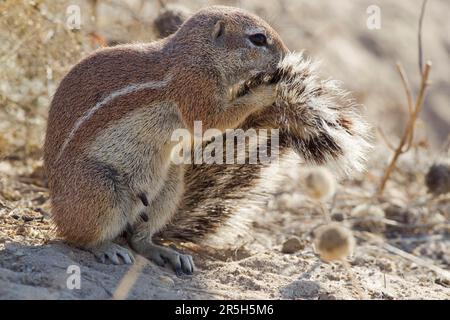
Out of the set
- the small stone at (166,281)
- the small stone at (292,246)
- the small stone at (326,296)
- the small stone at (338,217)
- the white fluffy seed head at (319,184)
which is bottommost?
the small stone at (338,217)

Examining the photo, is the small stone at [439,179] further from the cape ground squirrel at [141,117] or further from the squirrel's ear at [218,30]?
the squirrel's ear at [218,30]

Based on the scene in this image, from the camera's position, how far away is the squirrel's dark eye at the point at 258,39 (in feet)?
14.7

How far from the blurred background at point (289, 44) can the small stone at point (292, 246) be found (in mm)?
1529

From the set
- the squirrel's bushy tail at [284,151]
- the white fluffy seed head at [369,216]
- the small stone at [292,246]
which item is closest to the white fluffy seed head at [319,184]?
the squirrel's bushy tail at [284,151]

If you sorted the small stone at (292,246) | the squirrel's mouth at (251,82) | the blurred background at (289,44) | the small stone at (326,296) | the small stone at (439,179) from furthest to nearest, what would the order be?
the small stone at (439,179) < the blurred background at (289,44) < the small stone at (292,246) < the squirrel's mouth at (251,82) < the small stone at (326,296)

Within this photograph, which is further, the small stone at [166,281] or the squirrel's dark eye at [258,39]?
the squirrel's dark eye at [258,39]

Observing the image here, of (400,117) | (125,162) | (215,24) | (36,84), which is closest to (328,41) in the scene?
(400,117)

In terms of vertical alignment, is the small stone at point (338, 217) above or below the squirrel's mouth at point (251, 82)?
below

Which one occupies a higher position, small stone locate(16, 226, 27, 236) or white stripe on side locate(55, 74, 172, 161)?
white stripe on side locate(55, 74, 172, 161)

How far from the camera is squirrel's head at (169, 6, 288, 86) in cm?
448

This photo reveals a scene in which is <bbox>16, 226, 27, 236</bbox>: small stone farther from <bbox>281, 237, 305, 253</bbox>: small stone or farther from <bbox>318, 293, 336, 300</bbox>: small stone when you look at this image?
<bbox>318, 293, 336, 300</bbox>: small stone

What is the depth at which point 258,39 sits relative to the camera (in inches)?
176

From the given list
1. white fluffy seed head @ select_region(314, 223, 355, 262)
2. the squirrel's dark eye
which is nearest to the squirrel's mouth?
the squirrel's dark eye
